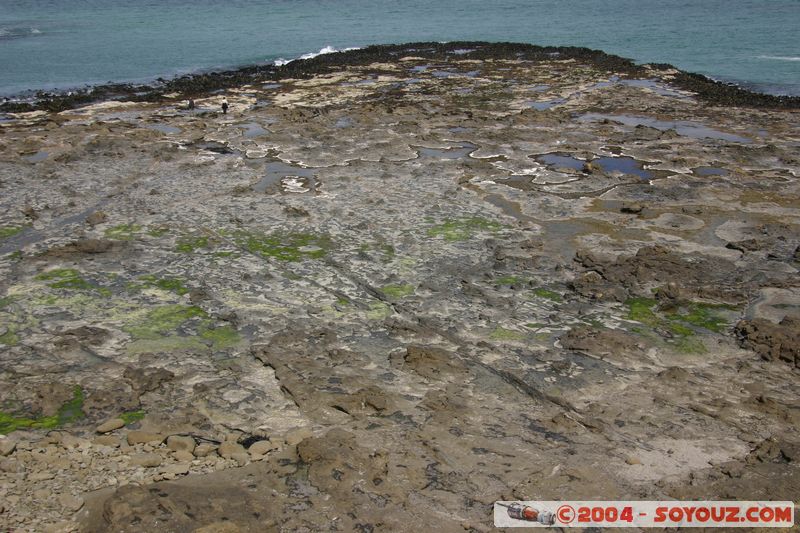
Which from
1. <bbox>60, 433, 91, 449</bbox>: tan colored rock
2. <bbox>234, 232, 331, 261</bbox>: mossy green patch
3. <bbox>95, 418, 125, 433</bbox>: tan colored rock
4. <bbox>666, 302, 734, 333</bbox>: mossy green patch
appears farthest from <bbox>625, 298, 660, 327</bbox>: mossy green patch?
<bbox>60, 433, 91, 449</bbox>: tan colored rock

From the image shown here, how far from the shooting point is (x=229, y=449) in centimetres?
709

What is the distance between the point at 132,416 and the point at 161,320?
2588 millimetres

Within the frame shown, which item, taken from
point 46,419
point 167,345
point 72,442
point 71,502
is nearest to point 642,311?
point 167,345

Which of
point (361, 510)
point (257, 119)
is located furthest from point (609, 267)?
point (257, 119)

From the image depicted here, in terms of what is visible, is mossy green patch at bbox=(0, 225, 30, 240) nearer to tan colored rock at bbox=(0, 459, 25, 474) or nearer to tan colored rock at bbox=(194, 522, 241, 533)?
tan colored rock at bbox=(0, 459, 25, 474)

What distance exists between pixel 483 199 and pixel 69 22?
61670 millimetres

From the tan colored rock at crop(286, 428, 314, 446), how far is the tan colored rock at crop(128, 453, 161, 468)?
131cm

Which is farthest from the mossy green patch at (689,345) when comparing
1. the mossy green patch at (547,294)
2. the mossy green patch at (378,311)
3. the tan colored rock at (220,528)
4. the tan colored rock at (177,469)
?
the tan colored rock at (177,469)

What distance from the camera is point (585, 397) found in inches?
328

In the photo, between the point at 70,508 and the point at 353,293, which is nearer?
the point at 70,508

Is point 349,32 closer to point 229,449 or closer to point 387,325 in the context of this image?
point 387,325

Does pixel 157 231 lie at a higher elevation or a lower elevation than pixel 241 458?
higher

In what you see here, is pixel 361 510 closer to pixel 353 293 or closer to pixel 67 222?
pixel 353 293

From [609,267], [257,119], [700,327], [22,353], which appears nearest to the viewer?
[22,353]
